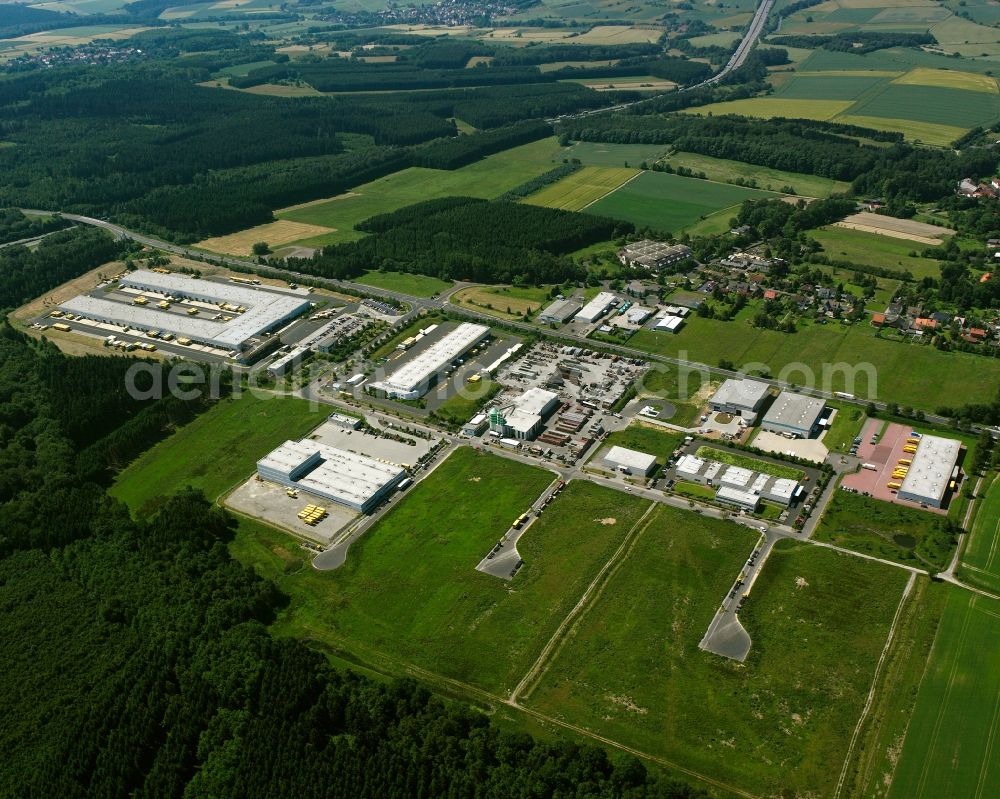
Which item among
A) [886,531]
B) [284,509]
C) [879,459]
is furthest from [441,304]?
[886,531]

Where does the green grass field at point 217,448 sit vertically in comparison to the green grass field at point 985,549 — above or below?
below

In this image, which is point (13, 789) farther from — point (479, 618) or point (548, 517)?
point (548, 517)

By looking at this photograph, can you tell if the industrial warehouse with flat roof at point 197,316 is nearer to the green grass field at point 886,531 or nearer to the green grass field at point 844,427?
the green grass field at point 844,427

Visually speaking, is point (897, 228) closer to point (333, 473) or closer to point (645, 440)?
point (645, 440)

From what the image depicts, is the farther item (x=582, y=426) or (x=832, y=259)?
(x=832, y=259)

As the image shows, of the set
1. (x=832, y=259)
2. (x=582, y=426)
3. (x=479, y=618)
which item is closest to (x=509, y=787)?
(x=479, y=618)

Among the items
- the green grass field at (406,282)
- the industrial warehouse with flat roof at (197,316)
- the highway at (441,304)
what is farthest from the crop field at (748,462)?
the industrial warehouse with flat roof at (197,316)
